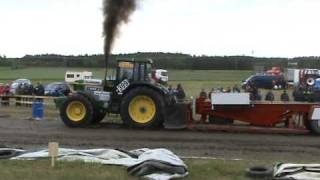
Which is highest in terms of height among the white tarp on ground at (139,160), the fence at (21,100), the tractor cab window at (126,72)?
the tractor cab window at (126,72)

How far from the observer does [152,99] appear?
62.1ft

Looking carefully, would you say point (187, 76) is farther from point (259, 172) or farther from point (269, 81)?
point (259, 172)

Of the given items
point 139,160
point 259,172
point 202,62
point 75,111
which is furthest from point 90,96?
point 202,62

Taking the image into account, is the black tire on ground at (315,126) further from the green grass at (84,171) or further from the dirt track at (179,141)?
the green grass at (84,171)

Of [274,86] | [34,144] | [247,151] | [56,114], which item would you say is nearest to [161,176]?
[247,151]

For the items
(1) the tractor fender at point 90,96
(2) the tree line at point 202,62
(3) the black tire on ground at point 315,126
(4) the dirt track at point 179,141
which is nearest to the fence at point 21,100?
(4) the dirt track at point 179,141

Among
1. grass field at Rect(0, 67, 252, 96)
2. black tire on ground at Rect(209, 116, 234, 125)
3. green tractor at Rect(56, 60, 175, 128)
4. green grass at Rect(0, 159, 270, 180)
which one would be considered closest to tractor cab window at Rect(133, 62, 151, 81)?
green tractor at Rect(56, 60, 175, 128)

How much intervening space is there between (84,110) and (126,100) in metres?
1.46

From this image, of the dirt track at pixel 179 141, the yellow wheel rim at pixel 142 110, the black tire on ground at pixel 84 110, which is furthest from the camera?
the black tire on ground at pixel 84 110

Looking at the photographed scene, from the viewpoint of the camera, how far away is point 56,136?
16844mm

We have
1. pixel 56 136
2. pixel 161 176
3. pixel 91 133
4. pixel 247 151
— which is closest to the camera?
pixel 161 176

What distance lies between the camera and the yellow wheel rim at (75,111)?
19.7 meters

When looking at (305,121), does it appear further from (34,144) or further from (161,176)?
(161,176)

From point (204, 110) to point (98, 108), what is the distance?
10.8 ft
